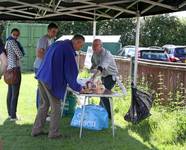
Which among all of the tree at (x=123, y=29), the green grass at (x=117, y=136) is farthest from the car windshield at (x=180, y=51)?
the green grass at (x=117, y=136)

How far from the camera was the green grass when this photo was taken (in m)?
8.51

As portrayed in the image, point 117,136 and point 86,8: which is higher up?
point 86,8

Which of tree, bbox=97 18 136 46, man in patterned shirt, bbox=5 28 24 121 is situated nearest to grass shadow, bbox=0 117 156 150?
man in patterned shirt, bbox=5 28 24 121

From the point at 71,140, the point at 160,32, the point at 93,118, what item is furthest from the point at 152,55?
the point at 160,32

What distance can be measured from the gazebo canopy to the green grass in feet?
6.94

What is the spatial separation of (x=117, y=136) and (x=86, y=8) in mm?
3435

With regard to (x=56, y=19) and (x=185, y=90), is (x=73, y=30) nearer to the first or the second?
(x=56, y=19)

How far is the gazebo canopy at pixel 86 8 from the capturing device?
A: 381 inches

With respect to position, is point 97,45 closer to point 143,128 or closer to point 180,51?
point 143,128

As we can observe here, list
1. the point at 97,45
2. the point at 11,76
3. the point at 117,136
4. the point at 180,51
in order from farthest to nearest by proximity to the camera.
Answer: the point at 180,51 → the point at 11,76 → the point at 97,45 → the point at 117,136

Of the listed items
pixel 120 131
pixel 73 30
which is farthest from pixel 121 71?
pixel 73 30

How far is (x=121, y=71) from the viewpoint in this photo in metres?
16.1

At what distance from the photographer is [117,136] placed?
369 inches

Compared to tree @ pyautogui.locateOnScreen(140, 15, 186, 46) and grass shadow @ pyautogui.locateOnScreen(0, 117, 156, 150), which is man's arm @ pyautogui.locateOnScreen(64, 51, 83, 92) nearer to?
grass shadow @ pyautogui.locateOnScreen(0, 117, 156, 150)
